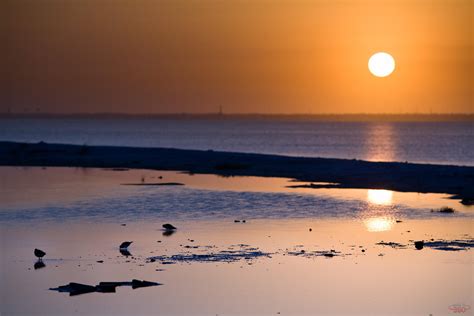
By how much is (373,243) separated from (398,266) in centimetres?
374

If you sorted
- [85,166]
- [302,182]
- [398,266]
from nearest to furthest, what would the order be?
[398,266] < [302,182] < [85,166]

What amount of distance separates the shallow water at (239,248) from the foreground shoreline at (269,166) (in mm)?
5878

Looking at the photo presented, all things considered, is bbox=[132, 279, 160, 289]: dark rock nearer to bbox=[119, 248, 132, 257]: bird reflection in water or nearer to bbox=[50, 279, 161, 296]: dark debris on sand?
bbox=[50, 279, 161, 296]: dark debris on sand

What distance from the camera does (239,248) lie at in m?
23.1

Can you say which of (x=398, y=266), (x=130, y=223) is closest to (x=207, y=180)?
(x=130, y=223)

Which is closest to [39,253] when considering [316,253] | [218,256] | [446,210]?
[218,256]

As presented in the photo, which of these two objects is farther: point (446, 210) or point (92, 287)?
point (446, 210)

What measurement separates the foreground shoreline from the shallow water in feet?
19.3

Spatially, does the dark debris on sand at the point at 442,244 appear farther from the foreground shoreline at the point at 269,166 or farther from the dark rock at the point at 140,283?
the foreground shoreline at the point at 269,166

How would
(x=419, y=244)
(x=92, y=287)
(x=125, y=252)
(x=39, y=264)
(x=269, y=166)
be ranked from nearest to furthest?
(x=92, y=287) < (x=39, y=264) < (x=125, y=252) < (x=419, y=244) < (x=269, y=166)

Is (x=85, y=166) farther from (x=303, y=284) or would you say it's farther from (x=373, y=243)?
(x=303, y=284)

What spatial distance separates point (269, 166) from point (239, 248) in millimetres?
37503

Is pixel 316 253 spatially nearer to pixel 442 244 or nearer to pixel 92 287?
pixel 442 244

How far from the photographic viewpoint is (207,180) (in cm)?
5019
